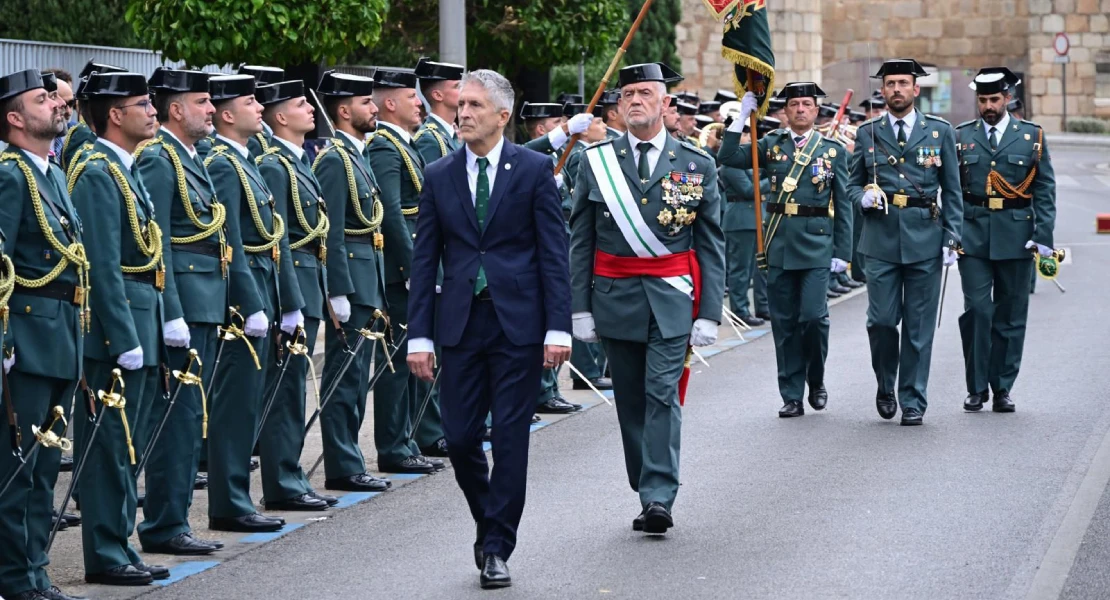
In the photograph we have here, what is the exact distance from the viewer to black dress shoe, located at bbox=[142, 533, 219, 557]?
7.75 m

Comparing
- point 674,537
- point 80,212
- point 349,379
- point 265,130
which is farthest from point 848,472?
point 80,212

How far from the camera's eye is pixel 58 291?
682 centimetres

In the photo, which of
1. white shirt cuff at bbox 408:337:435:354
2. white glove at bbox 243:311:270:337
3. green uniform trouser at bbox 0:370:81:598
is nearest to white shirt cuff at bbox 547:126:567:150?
white glove at bbox 243:311:270:337

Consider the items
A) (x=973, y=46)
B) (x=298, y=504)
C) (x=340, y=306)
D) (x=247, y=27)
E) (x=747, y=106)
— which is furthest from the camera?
(x=973, y=46)

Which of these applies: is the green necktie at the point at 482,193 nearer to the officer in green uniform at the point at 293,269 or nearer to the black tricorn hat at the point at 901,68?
the officer in green uniform at the point at 293,269

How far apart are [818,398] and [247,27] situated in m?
4.40

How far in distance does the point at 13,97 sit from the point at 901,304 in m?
6.12

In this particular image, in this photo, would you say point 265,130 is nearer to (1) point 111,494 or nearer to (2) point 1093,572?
(1) point 111,494

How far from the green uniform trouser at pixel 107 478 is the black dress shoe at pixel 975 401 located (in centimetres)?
580

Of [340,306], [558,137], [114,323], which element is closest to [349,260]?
[340,306]

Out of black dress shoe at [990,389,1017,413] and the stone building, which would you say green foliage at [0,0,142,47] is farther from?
the stone building

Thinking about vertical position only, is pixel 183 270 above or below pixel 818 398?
above

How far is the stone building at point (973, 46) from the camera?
5131 centimetres

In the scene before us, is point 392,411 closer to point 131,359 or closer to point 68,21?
point 131,359
